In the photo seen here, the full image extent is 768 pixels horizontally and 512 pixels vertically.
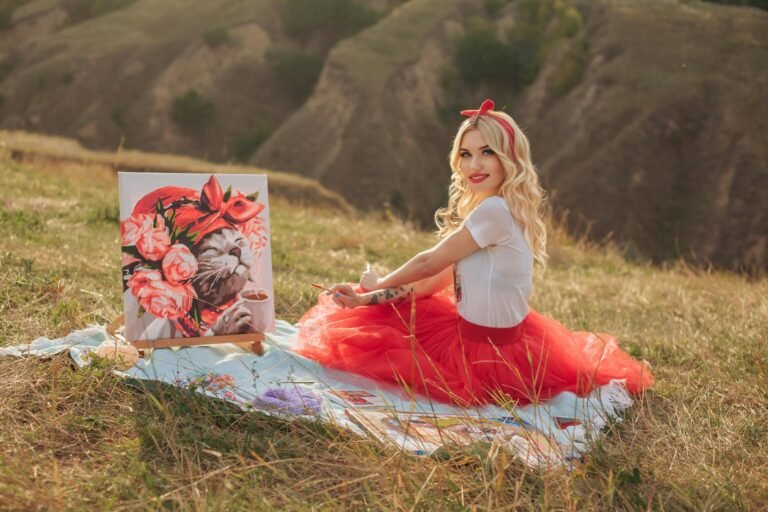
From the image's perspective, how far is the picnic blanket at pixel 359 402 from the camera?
123 inches

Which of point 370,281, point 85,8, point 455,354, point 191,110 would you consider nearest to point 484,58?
point 191,110

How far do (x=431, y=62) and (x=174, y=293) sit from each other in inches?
1812

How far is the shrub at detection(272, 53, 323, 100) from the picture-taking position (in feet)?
182

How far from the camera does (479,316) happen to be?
387cm

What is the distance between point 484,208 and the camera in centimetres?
377

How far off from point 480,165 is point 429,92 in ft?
146

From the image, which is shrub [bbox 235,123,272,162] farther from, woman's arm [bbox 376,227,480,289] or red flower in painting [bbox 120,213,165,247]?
woman's arm [bbox 376,227,480,289]

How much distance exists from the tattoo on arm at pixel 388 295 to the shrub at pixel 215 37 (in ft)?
179

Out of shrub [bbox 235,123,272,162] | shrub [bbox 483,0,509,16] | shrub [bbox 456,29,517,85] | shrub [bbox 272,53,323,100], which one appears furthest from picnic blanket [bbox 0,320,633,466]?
shrub [bbox 272,53,323,100]

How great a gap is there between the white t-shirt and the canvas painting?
41.8 inches

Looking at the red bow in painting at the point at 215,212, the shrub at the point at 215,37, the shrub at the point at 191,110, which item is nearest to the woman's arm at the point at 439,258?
the red bow in painting at the point at 215,212

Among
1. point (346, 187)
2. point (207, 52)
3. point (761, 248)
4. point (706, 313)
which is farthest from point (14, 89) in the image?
point (706, 313)

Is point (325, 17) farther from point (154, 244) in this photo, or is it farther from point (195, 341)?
point (195, 341)

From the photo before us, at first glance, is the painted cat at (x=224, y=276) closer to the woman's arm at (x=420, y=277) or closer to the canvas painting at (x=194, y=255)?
the canvas painting at (x=194, y=255)
